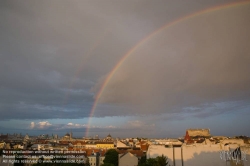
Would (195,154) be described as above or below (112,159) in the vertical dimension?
above

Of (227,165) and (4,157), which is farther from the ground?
(4,157)

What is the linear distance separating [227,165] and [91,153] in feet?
140

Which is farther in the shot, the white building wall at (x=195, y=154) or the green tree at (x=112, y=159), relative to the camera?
the green tree at (x=112, y=159)

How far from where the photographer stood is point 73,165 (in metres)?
48.5

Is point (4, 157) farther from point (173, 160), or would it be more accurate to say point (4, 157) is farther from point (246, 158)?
point (246, 158)

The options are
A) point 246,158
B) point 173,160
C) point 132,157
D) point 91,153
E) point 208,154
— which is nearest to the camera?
point 246,158

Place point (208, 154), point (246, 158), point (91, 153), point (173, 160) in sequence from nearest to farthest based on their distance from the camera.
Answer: point (246, 158)
point (208, 154)
point (173, 160)
point (91, 153)

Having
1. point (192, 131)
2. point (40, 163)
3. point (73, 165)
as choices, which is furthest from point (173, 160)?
point (192, 131)

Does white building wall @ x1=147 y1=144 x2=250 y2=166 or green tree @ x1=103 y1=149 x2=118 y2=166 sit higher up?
white building wall @ x1=147 y1=144 x2=250 y2=166

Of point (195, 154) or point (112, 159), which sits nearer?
point (195, 154)

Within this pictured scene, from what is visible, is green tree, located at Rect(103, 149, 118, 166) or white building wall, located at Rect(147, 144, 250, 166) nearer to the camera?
white building wall, located at Rect(147, 144, 250, 166)

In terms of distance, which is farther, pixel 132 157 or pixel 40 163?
pixel 132 157

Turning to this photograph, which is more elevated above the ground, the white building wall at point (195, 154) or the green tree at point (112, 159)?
the white building wall at point (195, 154)

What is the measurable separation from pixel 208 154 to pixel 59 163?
1233 inches
